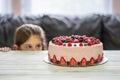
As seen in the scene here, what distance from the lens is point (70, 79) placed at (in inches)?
37.5

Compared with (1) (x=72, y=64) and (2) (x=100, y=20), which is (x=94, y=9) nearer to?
(2) (x=100, y=20)

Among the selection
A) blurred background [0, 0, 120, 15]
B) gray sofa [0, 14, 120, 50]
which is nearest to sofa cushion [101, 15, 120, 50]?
gray sofa [0, 14, 120, 50]

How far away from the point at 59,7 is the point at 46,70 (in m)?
1.82

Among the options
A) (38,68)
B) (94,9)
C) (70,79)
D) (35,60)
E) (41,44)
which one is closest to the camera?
(70,79)

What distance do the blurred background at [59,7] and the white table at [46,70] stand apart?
5.02ft

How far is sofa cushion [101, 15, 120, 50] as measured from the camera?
7.73 feet

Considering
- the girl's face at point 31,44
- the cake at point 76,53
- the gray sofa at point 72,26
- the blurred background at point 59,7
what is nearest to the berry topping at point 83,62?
the cake at point 76,53

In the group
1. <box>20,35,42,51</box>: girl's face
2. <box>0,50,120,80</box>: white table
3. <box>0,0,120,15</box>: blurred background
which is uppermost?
<box>0,0,120,15</box>: blurred background

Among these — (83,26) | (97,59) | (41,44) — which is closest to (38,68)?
(97,59)

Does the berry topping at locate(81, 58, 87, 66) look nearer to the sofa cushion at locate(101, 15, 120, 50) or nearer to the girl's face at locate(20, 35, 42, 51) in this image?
the girl's face at locate(20, 35, 42, 51)

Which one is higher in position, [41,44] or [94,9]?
[94,9]

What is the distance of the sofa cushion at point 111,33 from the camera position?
236 cm

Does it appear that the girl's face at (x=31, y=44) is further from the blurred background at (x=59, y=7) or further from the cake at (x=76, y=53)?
the blurred background at (x=59, y=7)

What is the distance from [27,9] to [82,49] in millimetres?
1791
